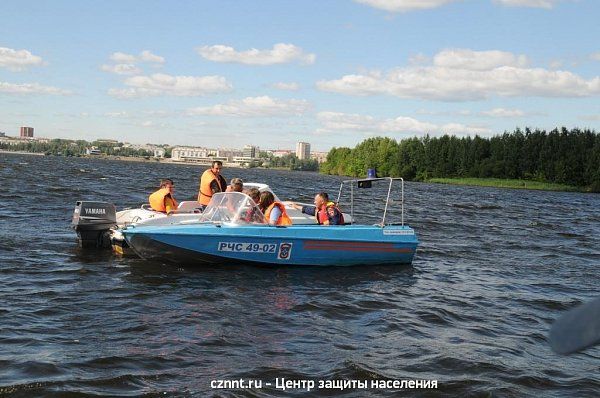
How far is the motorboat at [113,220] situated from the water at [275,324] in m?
0.55

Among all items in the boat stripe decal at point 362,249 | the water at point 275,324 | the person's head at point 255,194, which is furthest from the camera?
the person's head at point 255,194

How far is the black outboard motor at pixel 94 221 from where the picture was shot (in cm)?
1471

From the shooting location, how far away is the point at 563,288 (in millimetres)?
13641

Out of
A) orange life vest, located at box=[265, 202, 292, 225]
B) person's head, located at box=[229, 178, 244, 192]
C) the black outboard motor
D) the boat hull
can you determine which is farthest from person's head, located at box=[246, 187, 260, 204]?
the black outboard motor

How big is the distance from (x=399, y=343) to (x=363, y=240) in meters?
5.94

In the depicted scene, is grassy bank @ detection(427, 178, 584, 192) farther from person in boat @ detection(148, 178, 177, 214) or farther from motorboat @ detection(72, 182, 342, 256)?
person in boat @ detection(148, 178, 177, 214)

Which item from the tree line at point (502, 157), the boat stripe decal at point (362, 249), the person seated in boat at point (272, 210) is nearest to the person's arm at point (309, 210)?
the boat stripe decal at point (362, 249)

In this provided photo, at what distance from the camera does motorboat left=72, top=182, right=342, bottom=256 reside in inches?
562

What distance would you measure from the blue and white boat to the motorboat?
730 mm

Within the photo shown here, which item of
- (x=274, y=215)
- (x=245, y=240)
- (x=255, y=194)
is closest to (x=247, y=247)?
(x=245, y=240)

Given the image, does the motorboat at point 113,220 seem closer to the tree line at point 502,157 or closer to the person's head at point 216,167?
the person's head at point 216,167

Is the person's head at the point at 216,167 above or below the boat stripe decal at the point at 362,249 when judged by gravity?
above

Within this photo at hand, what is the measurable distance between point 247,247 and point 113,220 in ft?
12.4

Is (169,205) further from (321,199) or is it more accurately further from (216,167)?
(321,199)
